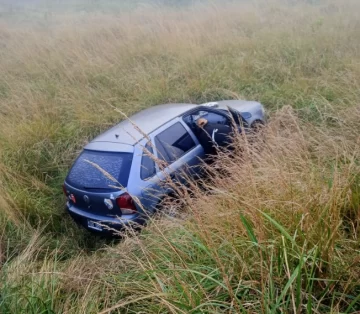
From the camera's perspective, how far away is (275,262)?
1.91 meters

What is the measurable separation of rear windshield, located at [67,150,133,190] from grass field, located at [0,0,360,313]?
0.75 m

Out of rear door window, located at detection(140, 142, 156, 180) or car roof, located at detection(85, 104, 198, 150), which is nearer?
rear door window, located at detection(140, 142, 156, 180)

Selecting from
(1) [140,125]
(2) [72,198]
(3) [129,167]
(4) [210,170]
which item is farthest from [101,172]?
(4) [210,170]

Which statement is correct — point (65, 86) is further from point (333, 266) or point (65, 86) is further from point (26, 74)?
point (333, 266)

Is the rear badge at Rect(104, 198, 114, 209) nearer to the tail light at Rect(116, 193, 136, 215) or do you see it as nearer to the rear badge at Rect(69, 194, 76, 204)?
the tail light at Rect(116, 193, 136, 215)

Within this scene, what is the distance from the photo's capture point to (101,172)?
3941mm

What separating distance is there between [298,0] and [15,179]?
14514mm

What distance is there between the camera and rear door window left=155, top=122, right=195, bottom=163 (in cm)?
428

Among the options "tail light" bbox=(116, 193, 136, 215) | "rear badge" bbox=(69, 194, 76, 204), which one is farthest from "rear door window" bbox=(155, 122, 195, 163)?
"rear badge" bbox=(69, 194, 76, 204)

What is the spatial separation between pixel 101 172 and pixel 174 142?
110 cm

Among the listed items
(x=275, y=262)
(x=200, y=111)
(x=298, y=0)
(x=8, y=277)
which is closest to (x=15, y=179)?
(x=8, y=277)

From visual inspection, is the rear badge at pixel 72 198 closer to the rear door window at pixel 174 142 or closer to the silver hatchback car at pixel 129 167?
the silver hatchback car at pixel 129 167

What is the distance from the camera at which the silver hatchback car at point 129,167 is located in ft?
12.5

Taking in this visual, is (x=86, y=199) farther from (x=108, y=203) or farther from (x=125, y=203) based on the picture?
(x=125, y=203)
